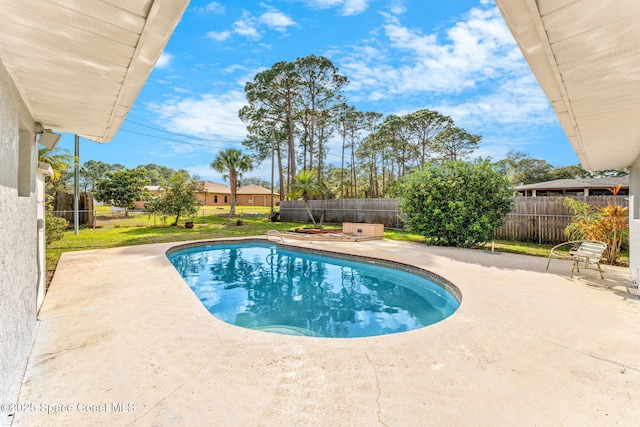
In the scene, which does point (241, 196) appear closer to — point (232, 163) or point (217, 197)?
point (217, 197)

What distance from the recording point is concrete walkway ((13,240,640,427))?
2.28 meters

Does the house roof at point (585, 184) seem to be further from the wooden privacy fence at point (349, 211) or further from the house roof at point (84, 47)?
the house roof at point (84, 47)

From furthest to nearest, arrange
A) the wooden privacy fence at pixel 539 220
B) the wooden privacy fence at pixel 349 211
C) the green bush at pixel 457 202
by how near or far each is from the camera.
Answer: the wooden privacy fence at pixel 349 211 < the wooden privacy fence at pixel 539 220 < the green bush at pixel 457 202

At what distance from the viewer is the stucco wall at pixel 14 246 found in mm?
2277

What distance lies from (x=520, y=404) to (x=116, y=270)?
7849mm

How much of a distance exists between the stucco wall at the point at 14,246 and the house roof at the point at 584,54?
3.64 metres

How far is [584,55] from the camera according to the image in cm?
220

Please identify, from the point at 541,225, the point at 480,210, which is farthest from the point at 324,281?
the point at 541,225

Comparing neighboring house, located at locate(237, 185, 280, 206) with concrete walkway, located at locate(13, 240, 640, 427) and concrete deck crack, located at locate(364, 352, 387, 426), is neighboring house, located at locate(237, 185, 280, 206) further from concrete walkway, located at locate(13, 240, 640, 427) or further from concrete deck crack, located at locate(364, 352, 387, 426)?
concrete deck crack, located at locate(364, 352, 387, 426)

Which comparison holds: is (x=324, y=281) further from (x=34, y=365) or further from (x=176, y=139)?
(x=176, y=139)

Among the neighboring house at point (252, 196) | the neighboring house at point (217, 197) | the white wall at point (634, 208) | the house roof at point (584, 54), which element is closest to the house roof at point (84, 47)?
the house roof at point (584, 54)

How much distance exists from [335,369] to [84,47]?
126 inches

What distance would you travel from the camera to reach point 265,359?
3.09m

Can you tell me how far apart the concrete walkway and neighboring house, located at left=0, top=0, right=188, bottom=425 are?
1.59 feet
